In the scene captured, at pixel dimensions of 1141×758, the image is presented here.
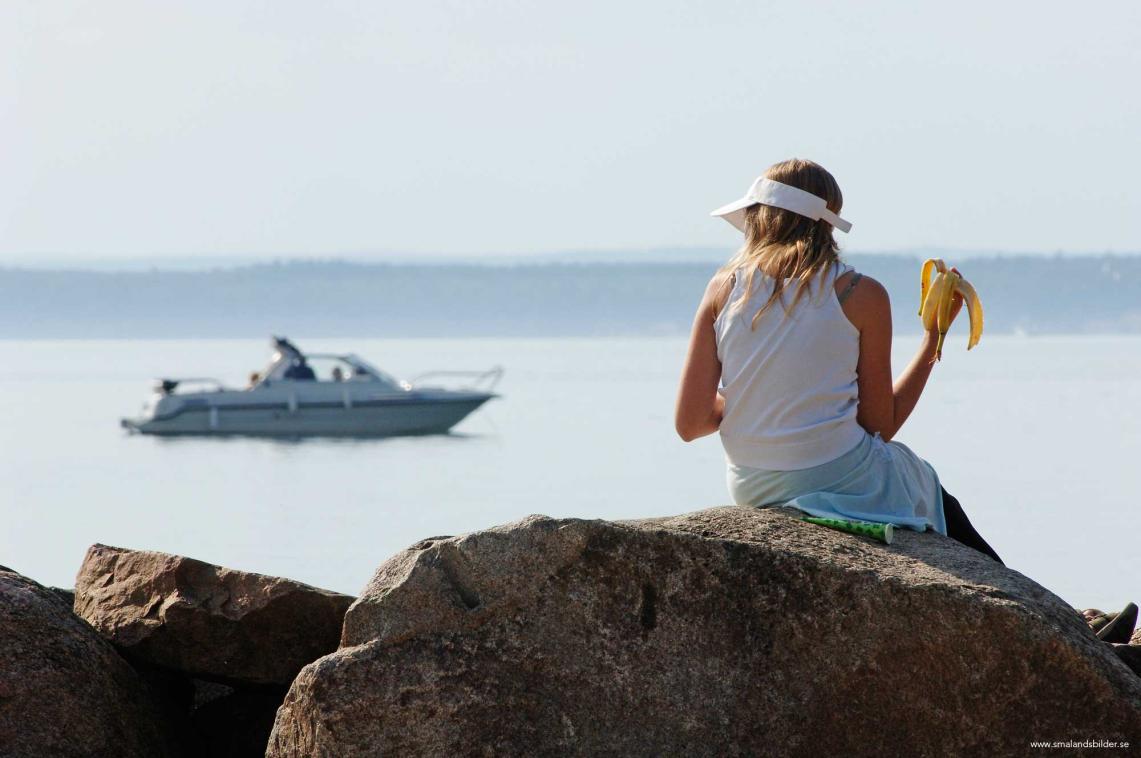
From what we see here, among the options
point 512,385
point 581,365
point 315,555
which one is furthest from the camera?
point 581,365

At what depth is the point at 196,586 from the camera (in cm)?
454

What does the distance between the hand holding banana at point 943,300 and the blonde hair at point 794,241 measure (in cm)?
34

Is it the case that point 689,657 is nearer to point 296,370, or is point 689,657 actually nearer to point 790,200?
point 790,200

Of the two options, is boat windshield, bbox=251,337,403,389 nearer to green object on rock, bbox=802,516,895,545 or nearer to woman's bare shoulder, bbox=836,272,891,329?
woman's bare shoulder, bbox=836,272,891,329

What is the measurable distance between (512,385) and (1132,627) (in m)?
50.0

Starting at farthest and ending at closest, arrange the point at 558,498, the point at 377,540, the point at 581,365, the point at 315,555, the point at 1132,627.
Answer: the point at 581,365 → the point at 558,498 → the point at 377,540 → the point at 315,555 → the point at 1132,627

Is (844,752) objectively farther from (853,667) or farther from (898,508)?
(898,508)

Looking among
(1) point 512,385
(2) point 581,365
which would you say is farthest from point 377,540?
(2) point 581,365

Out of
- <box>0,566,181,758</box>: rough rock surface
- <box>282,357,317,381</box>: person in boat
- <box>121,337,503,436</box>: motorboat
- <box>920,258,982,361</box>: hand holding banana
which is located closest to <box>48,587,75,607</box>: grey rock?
<box>0,566,181,758</box>: rough rock surface

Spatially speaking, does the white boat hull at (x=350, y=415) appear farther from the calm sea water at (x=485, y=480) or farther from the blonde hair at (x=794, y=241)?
the blonde hair at (x=794, y=241)

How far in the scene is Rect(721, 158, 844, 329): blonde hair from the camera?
414 centimetres

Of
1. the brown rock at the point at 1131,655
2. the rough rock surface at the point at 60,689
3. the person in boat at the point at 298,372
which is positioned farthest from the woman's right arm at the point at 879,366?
the person in boat at the point at 298,372

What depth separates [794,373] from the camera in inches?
164

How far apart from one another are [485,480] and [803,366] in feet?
65.2
